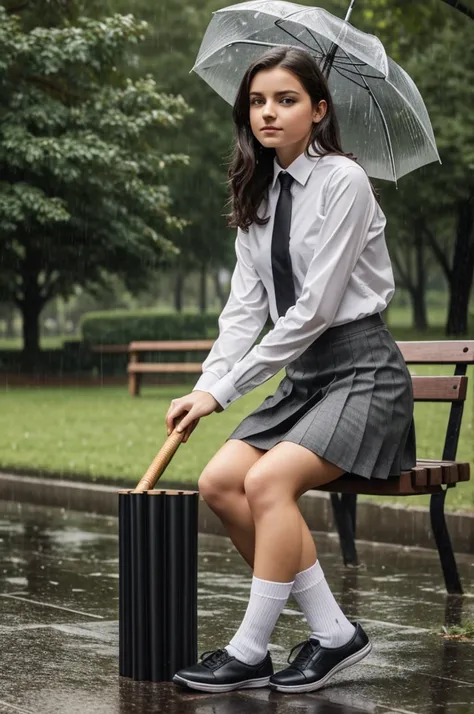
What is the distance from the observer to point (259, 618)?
4.03 metres

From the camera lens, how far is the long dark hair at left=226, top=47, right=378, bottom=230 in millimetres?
4328

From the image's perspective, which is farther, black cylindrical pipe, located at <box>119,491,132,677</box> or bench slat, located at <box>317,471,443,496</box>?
bench slat, located at <box>317,471,443,496</box>

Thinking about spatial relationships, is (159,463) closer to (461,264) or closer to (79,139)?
(79,139)

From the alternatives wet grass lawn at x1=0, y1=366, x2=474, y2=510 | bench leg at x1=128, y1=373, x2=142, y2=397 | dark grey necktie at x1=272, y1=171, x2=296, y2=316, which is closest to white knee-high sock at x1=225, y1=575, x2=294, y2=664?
dark grey necktie at x1=272, y1=171, x2=296, y2=316

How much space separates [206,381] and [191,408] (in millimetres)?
130

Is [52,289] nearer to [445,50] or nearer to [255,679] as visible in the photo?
[445,50]

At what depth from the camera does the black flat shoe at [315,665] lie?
408 cm

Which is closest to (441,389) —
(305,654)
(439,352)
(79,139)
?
(439,352)

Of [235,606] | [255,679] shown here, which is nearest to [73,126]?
[235,606]

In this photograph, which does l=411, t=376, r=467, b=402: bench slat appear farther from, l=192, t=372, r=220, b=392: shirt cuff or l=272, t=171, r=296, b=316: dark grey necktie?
l=192, t=372, r=220, b=392: shirt cuff

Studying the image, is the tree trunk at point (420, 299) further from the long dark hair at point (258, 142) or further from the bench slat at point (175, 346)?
the long dark hair at point (258, 142)

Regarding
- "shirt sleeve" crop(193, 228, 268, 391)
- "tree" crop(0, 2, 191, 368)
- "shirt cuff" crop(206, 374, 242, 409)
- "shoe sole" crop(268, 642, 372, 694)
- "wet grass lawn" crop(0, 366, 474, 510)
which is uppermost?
"tree" crop(0, 2, 191, 368)

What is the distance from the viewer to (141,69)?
35.2 meters

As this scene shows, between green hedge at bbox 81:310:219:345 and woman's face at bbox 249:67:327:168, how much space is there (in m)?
31.2
